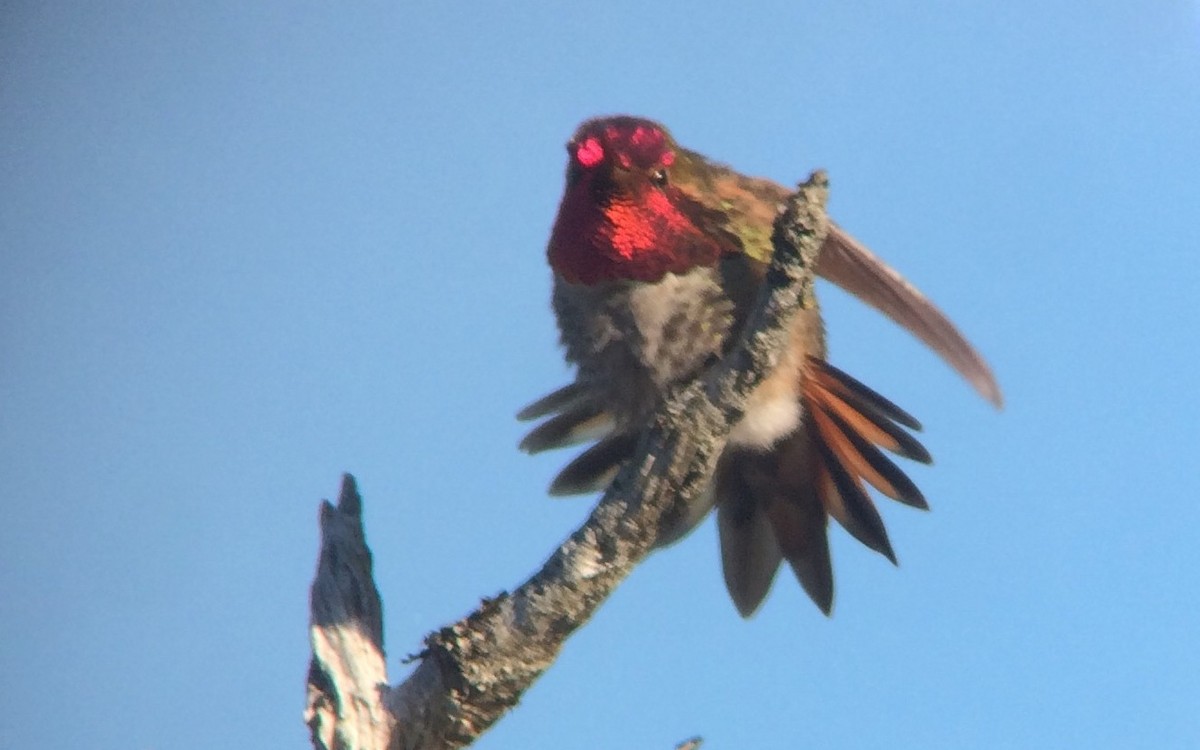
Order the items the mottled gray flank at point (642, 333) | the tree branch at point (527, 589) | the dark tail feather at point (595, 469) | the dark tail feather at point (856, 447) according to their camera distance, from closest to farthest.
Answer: the tree branch at point (527, 589), the mottled gray flank at point (642, 333), the dark tail feather at point (856, 447), the dark tail feather at point (595, 469)

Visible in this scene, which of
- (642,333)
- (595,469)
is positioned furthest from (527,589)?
(595,469)

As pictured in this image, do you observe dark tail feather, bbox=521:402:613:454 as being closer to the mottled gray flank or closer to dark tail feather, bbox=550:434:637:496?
dark tail feather, bbox=550:434:637:496

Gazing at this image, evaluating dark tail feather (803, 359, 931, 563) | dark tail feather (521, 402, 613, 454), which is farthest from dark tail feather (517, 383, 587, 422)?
dark tail feather (803, 359, 931, 563)

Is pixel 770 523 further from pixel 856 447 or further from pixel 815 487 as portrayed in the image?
pixel 856 447

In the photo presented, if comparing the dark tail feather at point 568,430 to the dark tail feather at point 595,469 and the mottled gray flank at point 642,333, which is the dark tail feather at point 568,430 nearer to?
the dark tail feather at point 595,469

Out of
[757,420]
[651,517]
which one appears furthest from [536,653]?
[757,420]

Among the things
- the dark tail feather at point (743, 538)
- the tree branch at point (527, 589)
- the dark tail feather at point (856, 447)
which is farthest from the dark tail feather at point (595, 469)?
the tree branch at point (527, 589)

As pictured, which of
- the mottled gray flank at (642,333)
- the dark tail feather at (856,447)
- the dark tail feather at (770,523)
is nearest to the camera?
the mottled gray flank at (642,333)
